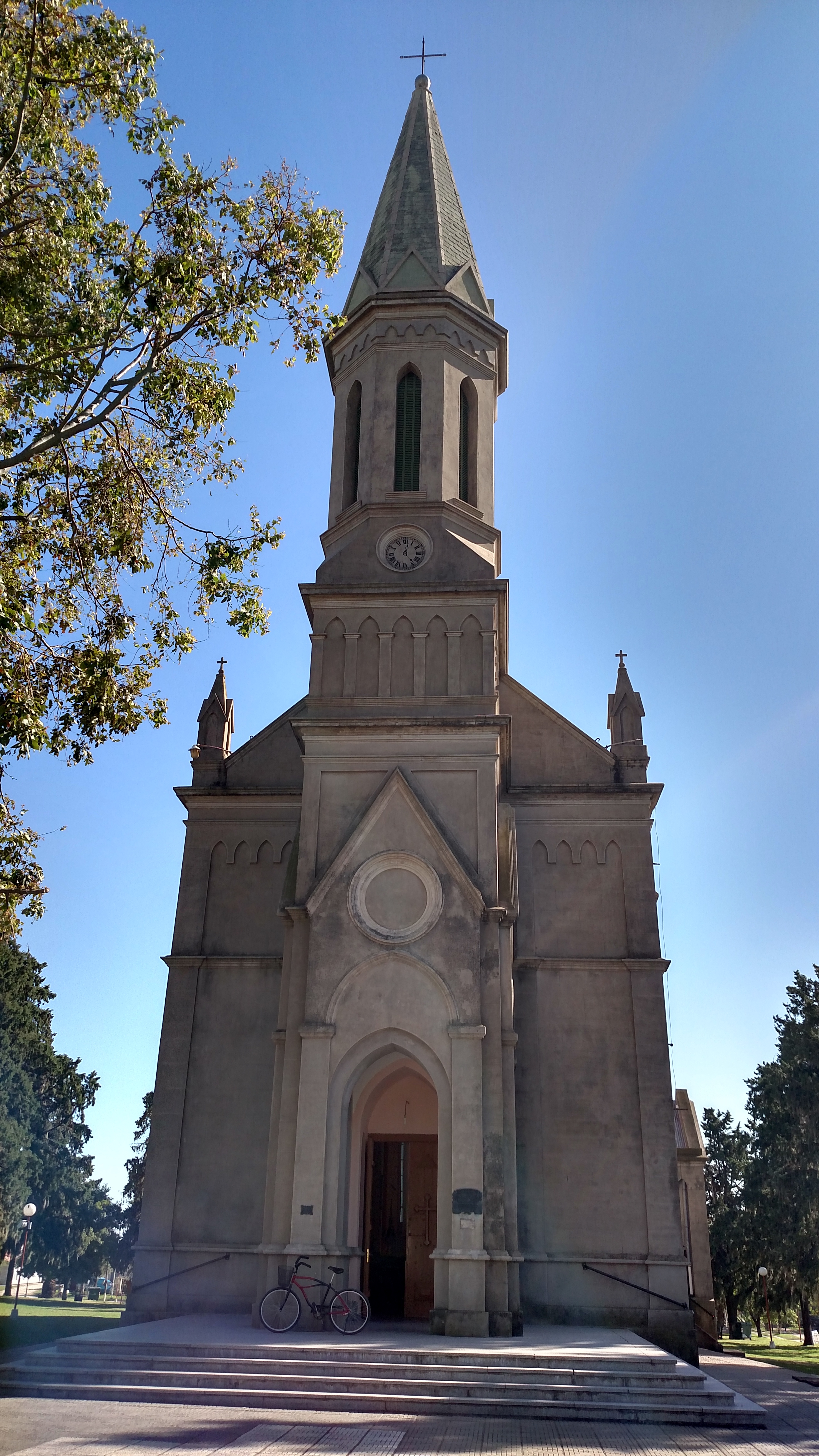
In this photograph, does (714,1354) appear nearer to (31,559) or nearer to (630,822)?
(630,822)

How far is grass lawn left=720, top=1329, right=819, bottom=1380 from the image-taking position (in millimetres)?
28391

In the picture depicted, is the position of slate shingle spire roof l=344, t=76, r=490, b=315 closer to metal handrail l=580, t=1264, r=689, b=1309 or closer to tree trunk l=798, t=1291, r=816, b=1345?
metal handrail l=580, t=1264, r=689, b=1309

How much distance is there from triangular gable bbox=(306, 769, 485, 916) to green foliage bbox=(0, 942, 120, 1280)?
24727 millimetres

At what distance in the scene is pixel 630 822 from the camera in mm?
26344

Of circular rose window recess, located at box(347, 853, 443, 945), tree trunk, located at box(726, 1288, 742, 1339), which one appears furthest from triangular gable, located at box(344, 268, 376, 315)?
tree trunk, located at box(726, 1288, 742, 1339)

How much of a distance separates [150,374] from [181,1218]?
1795 centimetres

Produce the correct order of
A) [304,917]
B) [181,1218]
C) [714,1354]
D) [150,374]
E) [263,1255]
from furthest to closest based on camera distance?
[714,1354], [181,1218], [304,917], [263,1255], [150,374]

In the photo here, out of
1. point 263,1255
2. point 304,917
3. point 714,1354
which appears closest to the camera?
point 263,1255

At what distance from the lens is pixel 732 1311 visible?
198 ft

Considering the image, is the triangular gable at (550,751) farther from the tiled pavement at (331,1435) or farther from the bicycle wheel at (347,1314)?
the tiled pavement at (331,1435)

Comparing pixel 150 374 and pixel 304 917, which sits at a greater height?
pixel 150 374

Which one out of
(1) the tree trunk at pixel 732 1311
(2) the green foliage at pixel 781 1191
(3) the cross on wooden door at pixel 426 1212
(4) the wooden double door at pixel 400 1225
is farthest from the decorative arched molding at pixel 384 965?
(1) the tree trunk at pixel 732 1311

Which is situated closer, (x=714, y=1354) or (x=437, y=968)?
(x=437, y=968)

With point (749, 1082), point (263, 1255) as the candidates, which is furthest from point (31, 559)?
point (749, 1082)
